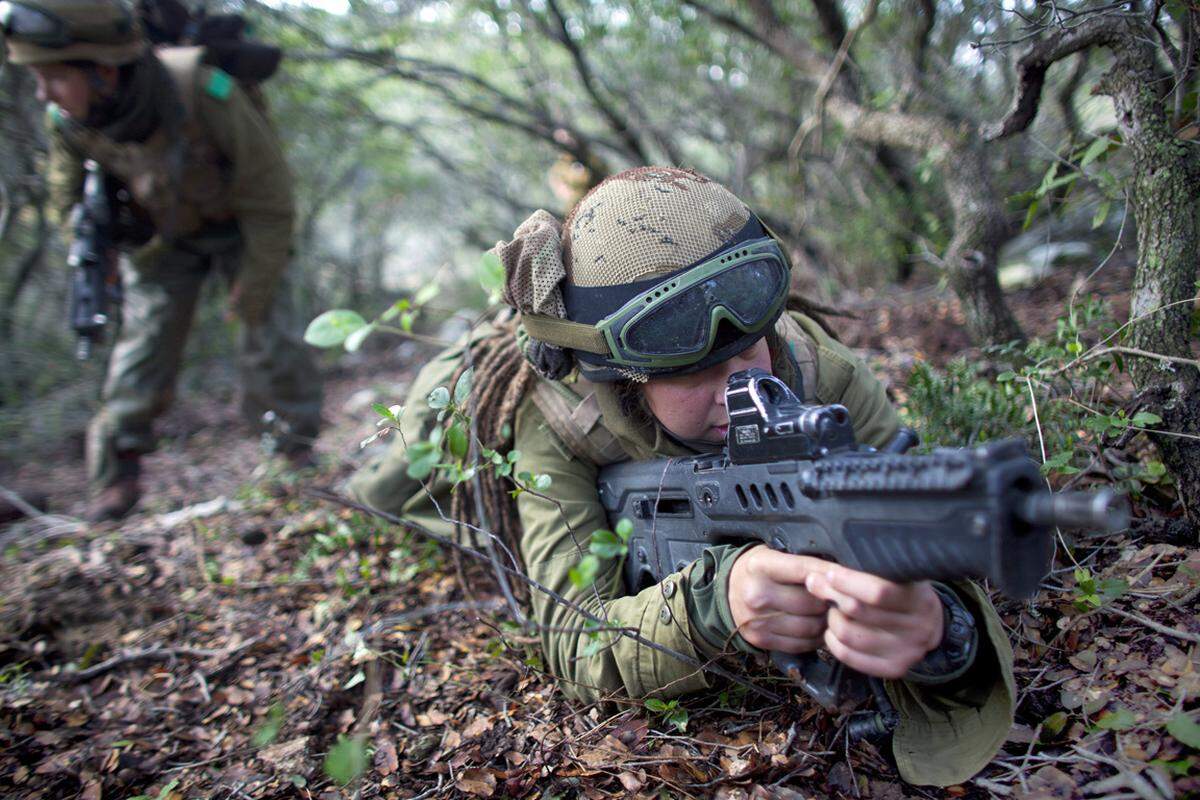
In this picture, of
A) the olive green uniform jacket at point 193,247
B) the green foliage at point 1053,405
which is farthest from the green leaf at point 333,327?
the olive green uniform jacket at point 193,247

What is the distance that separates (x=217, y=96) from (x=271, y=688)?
3.76 meters

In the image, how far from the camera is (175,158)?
14.8 feet

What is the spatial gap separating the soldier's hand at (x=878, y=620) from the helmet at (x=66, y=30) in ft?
15.5

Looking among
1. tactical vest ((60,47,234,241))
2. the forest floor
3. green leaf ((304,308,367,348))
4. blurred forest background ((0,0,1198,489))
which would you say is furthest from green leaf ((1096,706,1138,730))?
tactical vest ((60,47,234,241))

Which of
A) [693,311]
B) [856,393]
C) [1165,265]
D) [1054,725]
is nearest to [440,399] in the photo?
[693,311]

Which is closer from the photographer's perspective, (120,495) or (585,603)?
(585,603)

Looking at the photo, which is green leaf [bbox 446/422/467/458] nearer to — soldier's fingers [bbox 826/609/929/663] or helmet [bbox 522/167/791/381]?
helmet [bbox 522/167/791/381]

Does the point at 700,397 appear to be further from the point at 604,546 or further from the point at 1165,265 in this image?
the point at 1165,265

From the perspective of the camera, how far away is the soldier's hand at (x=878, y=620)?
4.96ft

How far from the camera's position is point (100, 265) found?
4684 mm

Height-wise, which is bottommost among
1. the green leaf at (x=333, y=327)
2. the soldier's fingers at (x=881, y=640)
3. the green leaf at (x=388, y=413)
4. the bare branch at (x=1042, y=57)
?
the soldier's fingers at (x=881, y=640)

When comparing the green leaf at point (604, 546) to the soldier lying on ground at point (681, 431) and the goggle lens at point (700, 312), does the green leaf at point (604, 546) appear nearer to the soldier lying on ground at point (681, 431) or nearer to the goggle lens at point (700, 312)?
the soldier lying on ground at point (681, 431)

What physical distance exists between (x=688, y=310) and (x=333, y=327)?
4.03 feet

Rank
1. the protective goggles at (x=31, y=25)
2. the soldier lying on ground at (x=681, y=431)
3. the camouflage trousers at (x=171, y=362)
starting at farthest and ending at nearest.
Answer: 1. the camouflage trousers at (x=171, y=362)
2. the protective goggles at (x=31, y=25)
3. the soldier lying on ground at (x=681, y=431)
